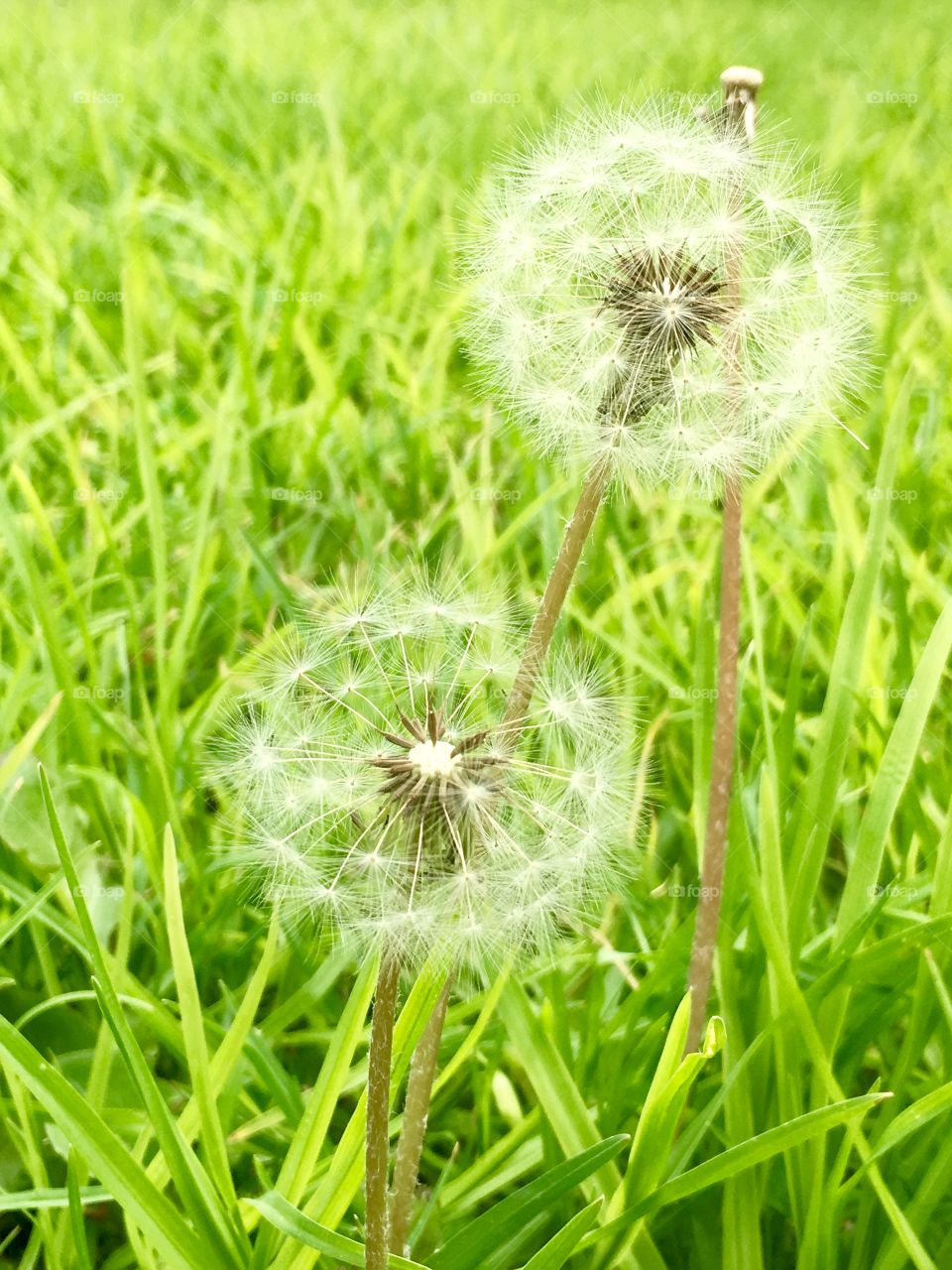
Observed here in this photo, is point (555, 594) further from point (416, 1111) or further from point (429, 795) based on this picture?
point (416, 1111)

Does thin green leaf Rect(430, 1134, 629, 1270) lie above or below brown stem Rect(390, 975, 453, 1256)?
below

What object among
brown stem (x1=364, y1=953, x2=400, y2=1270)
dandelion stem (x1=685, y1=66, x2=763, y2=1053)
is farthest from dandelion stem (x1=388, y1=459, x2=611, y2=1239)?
dandelion stem (x1=685, y1=66, x2=763, y2=1053)

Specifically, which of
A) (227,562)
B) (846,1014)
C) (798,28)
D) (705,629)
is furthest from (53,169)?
(798,28)

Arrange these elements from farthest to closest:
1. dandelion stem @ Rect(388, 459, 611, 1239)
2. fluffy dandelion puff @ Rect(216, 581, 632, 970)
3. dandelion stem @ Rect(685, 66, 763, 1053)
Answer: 1. dandelion stem @ Rect(685, 66, 763, 1053)
2. dandelion stem @ Rect(388, 459, 611, 1239)
3. fluffy dandelion puff @ Rect(216, 581, 632, 970)

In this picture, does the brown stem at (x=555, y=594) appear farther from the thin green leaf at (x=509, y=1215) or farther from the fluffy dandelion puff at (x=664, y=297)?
the thin green leaf at (x=509, y=1215)

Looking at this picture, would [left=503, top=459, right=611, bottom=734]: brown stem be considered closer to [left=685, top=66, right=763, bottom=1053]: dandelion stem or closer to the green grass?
[left=685, top=66, right=763, bottom=1053]: dandelion stem

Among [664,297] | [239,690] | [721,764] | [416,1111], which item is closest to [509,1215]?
[416,1111]

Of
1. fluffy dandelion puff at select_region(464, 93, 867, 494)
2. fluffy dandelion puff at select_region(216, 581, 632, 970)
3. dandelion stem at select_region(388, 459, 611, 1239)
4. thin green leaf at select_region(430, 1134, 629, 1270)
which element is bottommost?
thin green leaf at select_region(430, 1134, 629, 1270)
